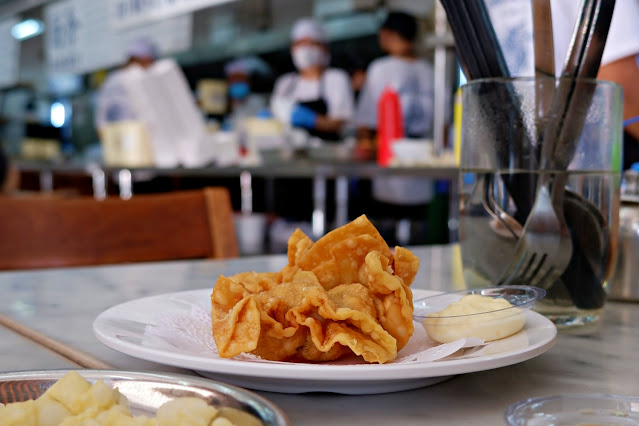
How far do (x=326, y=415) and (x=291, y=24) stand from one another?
685cm

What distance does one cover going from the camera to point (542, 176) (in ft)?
2.05

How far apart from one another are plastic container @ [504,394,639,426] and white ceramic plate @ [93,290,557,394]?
4 cm

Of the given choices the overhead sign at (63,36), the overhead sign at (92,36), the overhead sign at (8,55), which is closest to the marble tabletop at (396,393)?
the overhead sign at (92,36)

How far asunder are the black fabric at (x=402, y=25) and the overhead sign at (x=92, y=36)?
3.12 meters

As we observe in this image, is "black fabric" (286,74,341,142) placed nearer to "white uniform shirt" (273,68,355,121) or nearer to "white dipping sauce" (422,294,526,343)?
"white uniform shirt" (273,68,355,121)

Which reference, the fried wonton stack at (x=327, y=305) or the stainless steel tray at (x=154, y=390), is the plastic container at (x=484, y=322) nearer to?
the fried wonton stack at (x=327, y=305)

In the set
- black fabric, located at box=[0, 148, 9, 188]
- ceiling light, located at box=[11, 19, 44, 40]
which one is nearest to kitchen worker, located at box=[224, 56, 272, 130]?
black fabric, located at box=[0, 148, 9, 188]

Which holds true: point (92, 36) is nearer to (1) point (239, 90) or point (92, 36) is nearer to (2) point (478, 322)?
(1) point (239, 90)

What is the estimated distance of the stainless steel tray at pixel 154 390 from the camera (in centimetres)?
33

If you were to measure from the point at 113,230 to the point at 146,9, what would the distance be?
258 inches

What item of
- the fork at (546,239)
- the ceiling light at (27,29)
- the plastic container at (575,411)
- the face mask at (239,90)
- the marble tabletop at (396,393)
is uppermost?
the ceiling light at (27,29)

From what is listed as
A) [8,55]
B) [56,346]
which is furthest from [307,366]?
[8,55]

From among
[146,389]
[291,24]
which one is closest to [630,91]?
[146,389]

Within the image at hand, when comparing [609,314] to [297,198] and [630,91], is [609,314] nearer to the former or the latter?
[630,91]
